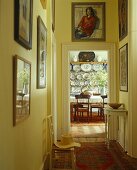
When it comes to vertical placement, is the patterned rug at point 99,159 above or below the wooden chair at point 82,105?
below

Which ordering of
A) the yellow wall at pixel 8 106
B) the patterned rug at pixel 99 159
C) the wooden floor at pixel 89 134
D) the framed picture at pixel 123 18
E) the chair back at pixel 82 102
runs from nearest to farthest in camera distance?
the yellow wall at pixel 8 106
the patterned rug at pixel 99 159
the framed picture at pixel 123 18
the wooden floor at pixel 89 134
the chair back at pixel 82 102

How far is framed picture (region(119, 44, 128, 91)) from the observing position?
5.24m

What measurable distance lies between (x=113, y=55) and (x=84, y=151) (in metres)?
2.37

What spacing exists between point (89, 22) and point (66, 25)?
1.81 feet

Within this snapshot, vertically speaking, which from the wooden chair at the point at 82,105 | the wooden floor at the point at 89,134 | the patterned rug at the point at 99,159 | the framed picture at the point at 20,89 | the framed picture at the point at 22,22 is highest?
the framed picture at the point at 22,22

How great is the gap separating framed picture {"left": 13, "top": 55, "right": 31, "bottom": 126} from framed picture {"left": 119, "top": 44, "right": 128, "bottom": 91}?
3.03 metres

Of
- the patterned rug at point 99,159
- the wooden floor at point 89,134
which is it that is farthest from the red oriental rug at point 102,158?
the wooden floor at point 89,134

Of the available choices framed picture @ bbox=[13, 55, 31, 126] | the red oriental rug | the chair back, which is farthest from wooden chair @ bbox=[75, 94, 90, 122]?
framed picture @ bbox=[13, 55, 31, 126]

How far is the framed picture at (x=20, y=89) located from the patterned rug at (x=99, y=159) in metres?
2.00

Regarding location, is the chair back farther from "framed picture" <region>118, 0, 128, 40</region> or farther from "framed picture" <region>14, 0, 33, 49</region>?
"framed picture" <region>14, 0, 33, 49</region>

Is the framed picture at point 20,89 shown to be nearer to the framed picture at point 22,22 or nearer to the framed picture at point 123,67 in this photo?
the framed picture at point 22,22

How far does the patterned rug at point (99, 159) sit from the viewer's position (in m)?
4.25

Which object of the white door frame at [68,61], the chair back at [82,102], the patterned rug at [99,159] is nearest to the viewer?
the patterned rug at [99,159]

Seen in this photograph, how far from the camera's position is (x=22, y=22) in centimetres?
228
